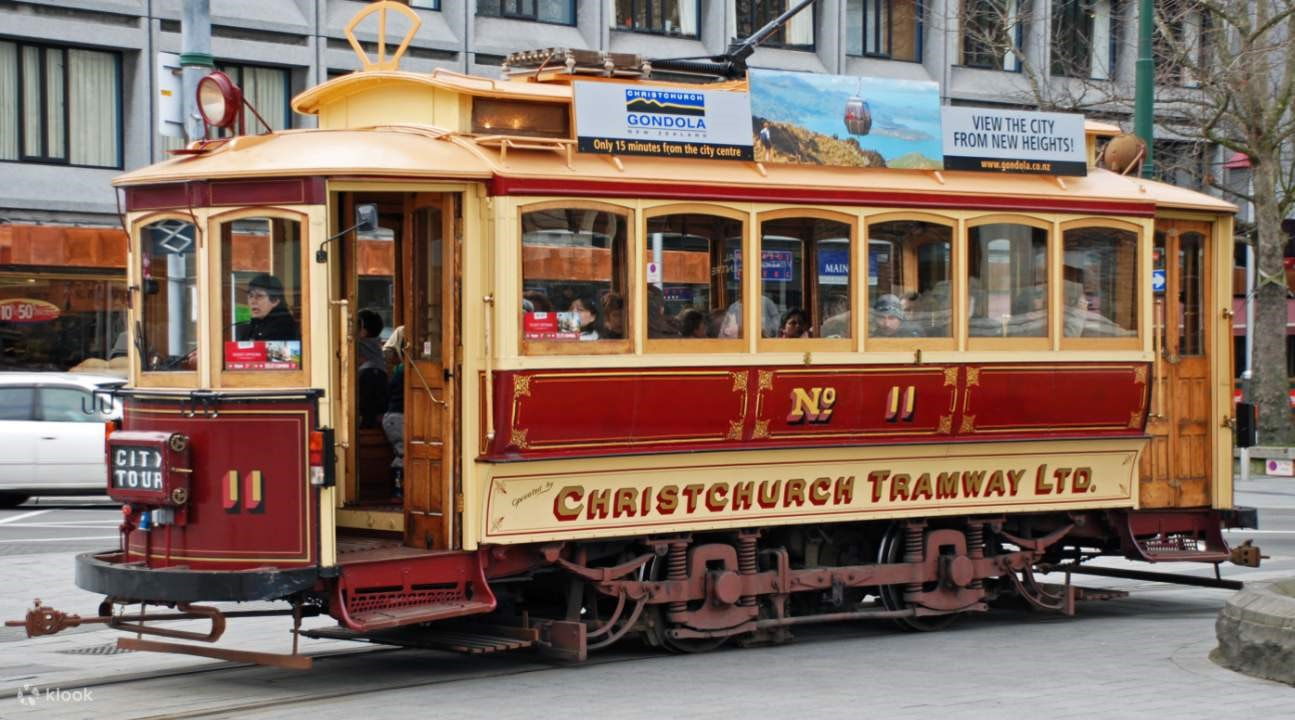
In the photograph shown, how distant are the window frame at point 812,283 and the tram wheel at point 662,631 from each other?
1.43 metres

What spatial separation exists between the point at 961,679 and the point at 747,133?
11.4 ft

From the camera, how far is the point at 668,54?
3684cm

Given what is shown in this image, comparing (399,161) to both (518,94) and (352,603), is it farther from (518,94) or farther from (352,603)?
(352,603)

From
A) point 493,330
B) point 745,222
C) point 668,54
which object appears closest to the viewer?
point 493,330

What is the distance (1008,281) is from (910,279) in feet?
2.67

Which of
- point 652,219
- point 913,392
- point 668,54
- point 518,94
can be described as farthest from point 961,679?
point 668,54

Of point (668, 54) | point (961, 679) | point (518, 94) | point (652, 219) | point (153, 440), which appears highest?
point (668, 54)

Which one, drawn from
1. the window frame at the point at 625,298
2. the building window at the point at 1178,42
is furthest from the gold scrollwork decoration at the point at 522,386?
the building window at the point at 1178,42

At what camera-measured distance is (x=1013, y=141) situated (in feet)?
43.0

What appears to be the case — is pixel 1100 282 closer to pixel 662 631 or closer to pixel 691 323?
pixel 691 323

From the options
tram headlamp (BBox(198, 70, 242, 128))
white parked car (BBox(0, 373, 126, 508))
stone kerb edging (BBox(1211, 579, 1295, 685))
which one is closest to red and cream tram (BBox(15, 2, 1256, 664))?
tram headlamp (BBox(198, 70, 242, 128))

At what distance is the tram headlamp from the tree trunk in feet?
74.5

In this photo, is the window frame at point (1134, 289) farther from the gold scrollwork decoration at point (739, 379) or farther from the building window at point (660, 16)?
the building window at point (660, 16)

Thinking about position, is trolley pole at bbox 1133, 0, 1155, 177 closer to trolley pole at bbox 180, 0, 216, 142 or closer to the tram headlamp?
trolley pole at bbox 180, 0, 216, 142
